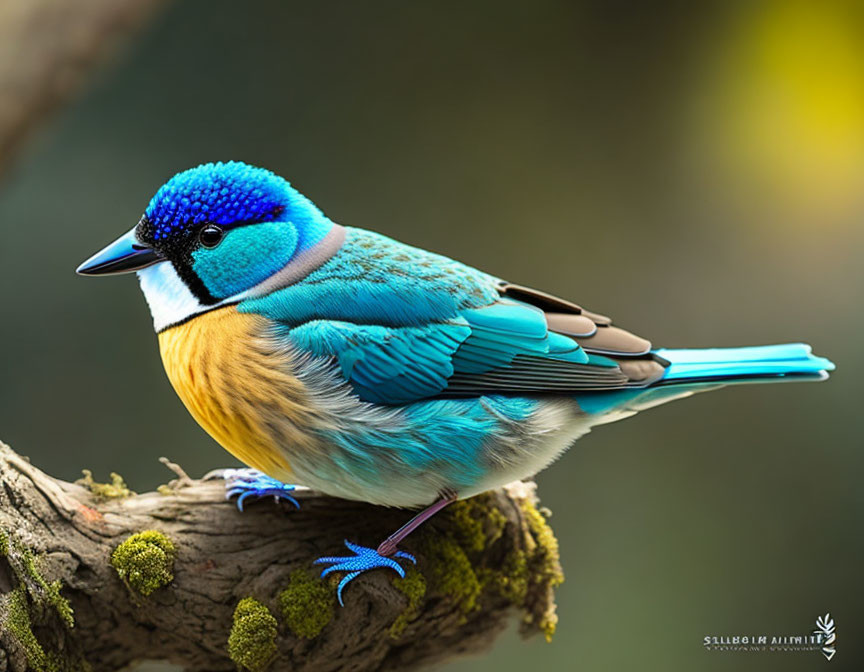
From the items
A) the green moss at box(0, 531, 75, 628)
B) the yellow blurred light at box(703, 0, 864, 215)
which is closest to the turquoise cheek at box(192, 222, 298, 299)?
the green moss at box(0, 531, 75, 628)

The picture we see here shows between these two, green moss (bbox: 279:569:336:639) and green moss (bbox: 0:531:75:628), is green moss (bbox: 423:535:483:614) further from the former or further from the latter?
green moss (bbox: 0:531:75:628)

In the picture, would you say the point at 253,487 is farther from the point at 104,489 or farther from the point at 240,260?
the point at 240,260

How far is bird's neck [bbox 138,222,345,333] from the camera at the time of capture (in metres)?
2.29

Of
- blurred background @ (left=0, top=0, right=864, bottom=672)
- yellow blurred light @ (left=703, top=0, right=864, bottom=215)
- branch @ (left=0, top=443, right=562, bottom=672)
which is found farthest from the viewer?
yellow blurred light @ (left=703, top=0, right=864, bottom=215)

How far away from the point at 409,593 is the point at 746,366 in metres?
1.04

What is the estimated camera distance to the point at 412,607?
7.64 feet

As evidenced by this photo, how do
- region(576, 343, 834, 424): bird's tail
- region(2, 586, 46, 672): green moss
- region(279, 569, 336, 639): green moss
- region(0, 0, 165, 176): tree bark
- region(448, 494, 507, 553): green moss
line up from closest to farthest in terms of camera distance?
region(2, 586, 46, 672): green moss < region(279, 569, 336, 639): green moss < region(576, 343, 834, 424): bird's tail < region(448, 494, 507, 553): green moss < region(0, 0, 165, 176): tree bark

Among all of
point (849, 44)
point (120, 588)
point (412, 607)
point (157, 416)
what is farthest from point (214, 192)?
point (849, 44)

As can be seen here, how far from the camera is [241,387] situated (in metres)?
2.18

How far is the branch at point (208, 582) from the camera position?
2.14 m

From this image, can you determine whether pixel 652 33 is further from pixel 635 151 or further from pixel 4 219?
pixel 4 219

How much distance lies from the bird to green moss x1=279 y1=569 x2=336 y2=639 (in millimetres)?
64

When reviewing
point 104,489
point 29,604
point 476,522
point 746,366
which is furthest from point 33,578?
point 746,366

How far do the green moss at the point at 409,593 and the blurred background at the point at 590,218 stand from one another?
7.17 feet
